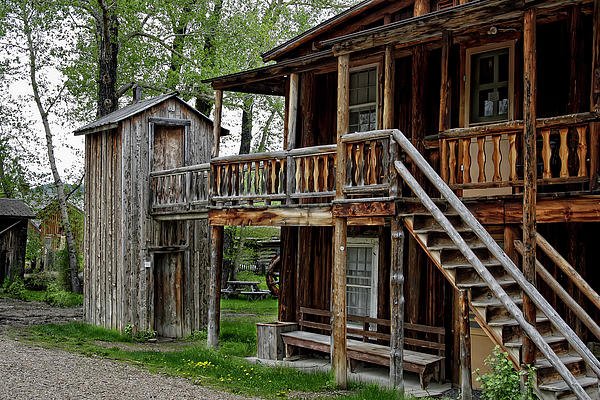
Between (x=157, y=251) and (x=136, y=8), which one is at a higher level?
(x=136, y=8)

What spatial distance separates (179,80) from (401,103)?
14607 millimetres

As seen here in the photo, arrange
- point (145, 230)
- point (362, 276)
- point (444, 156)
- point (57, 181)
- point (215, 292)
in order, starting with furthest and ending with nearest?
point (57, 181) → point (145, 230) → point (215, 292) → point (362, 276) → point (444, 156)

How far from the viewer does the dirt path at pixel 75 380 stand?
10.4 metres

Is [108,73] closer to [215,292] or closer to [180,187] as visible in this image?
[180,187]

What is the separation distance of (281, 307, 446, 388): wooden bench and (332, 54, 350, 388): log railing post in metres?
1.17

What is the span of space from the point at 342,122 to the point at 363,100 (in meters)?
2.67

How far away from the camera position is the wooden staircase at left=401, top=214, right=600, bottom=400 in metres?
8.30

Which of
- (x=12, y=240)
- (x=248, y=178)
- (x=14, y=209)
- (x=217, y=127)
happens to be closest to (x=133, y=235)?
(x=217, y=127)

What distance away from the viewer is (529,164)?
28.7 ft

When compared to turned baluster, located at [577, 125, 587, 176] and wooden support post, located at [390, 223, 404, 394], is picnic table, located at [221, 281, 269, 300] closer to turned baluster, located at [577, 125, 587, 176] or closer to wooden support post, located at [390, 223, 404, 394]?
wooden support post, located at [390, 223, 404, 394]

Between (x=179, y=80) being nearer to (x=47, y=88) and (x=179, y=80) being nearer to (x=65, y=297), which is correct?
(x=47, y=88)

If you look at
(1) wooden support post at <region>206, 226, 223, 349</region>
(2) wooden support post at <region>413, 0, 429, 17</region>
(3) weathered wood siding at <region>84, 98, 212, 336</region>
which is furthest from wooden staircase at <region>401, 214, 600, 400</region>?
(3) weathered wood siding at <region>84, 98, 212, 336</region>

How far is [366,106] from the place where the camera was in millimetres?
13773

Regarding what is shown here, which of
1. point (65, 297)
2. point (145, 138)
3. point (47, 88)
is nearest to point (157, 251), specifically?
point (145, 138)
